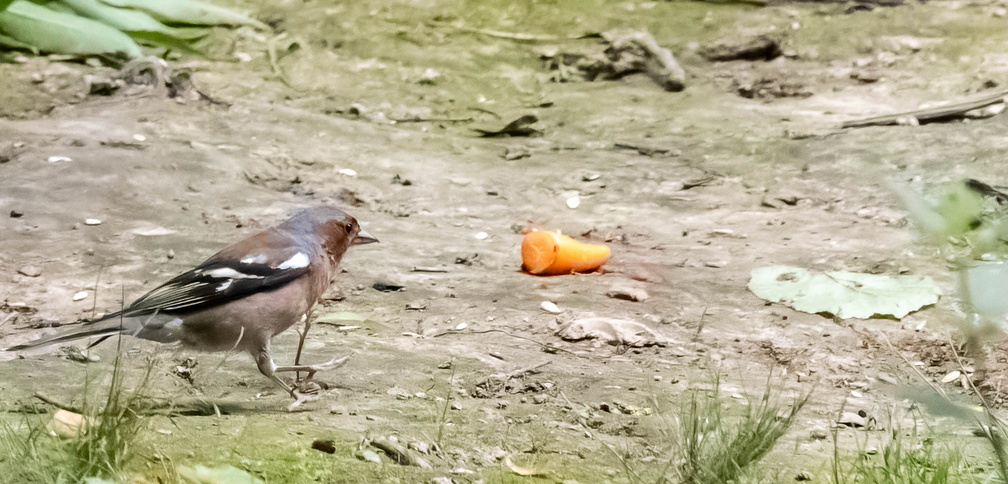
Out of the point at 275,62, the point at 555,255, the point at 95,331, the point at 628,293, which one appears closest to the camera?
the point at 95,331

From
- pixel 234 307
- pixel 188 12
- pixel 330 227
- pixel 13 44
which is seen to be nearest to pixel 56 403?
pixel 234 307

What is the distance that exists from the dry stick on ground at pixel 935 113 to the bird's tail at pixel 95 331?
3851mm

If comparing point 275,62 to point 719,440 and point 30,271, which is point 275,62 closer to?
point 30,271

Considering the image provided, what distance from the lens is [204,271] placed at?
85.0 inches

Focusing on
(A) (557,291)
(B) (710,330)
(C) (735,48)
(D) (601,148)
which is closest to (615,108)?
(D) (601,148)

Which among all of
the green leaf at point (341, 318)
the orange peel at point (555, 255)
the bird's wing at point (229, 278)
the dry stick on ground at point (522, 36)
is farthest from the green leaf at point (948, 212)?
the dry stick on ground at point (522, 36)

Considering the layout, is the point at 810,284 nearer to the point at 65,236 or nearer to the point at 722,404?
the point at 722,404

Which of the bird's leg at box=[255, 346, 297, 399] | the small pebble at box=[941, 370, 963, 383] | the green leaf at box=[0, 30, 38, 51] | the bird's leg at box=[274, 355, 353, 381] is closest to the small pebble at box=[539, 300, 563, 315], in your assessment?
the bird's leg at box=[274, 355, 353, 381]

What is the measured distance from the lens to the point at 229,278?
2.12m

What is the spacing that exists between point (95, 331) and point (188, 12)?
391 cm

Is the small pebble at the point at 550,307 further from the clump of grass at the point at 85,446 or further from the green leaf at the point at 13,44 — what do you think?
the green leaf at the point at 13,44

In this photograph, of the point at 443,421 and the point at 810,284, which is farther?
the point at 810,284

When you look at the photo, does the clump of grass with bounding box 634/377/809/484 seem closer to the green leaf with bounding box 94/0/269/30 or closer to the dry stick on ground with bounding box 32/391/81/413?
the dry stick on ground with bounding box 32/391/81/413

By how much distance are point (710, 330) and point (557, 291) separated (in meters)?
0.57
